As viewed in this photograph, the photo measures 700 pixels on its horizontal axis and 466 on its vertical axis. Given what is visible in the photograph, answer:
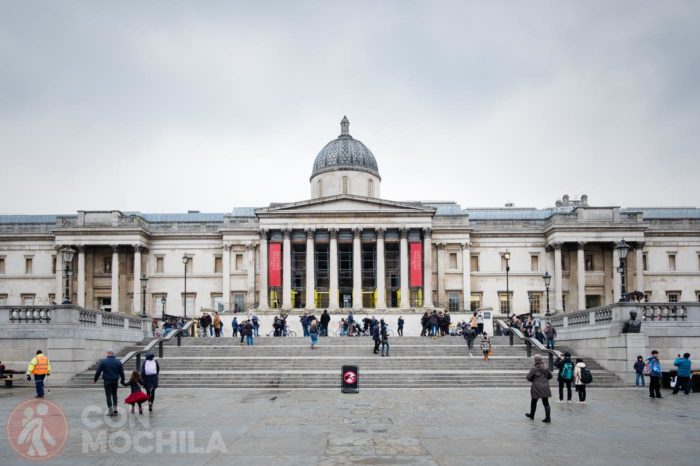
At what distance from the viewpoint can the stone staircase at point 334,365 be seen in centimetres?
2853

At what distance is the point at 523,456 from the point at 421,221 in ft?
166

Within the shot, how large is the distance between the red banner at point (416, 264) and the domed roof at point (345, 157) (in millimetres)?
11254

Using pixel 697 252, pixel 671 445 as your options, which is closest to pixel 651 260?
pixel 697 252

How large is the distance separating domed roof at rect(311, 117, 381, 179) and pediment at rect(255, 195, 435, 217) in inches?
276

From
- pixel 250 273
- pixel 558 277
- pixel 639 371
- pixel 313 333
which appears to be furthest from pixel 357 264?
pixel 639 371

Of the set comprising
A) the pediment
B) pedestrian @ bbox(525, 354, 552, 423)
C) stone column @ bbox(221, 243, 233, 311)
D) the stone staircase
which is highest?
the pediment

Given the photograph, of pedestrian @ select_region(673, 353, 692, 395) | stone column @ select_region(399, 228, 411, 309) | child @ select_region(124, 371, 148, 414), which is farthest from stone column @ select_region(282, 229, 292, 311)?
child @ select_region(124, 371, 148, 414)

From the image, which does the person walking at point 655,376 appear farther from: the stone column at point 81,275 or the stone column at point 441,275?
the stone column at point 81,275

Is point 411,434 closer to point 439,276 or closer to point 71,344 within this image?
point 71,344

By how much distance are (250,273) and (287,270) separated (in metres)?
5.63

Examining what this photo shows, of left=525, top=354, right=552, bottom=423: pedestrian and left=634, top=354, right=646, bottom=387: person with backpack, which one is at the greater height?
left=525, top=354, right=552, bottom=423: pedestrian

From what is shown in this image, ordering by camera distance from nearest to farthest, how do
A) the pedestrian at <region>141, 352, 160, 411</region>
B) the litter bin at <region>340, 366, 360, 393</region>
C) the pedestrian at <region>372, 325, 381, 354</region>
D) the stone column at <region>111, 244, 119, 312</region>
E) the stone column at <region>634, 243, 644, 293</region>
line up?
the pedestrian at <region>141, 352, 160, 411</region>
the litter bin at <region>340, 366, 360, 393</region>
the pedestrian at <region>372, 325, 381, 354</region>
the stone column at <region>634, 243, 644, 293</region>
the stone column at <region>111, 244, 119, 312</region>

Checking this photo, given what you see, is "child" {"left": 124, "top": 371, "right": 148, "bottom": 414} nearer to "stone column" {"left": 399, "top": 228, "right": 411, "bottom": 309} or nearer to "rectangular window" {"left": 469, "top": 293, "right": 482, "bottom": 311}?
"stone column" {"left": 399, "top": 228, "right": 411, "bottom": 309}

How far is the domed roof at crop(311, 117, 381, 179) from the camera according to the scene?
227ft
